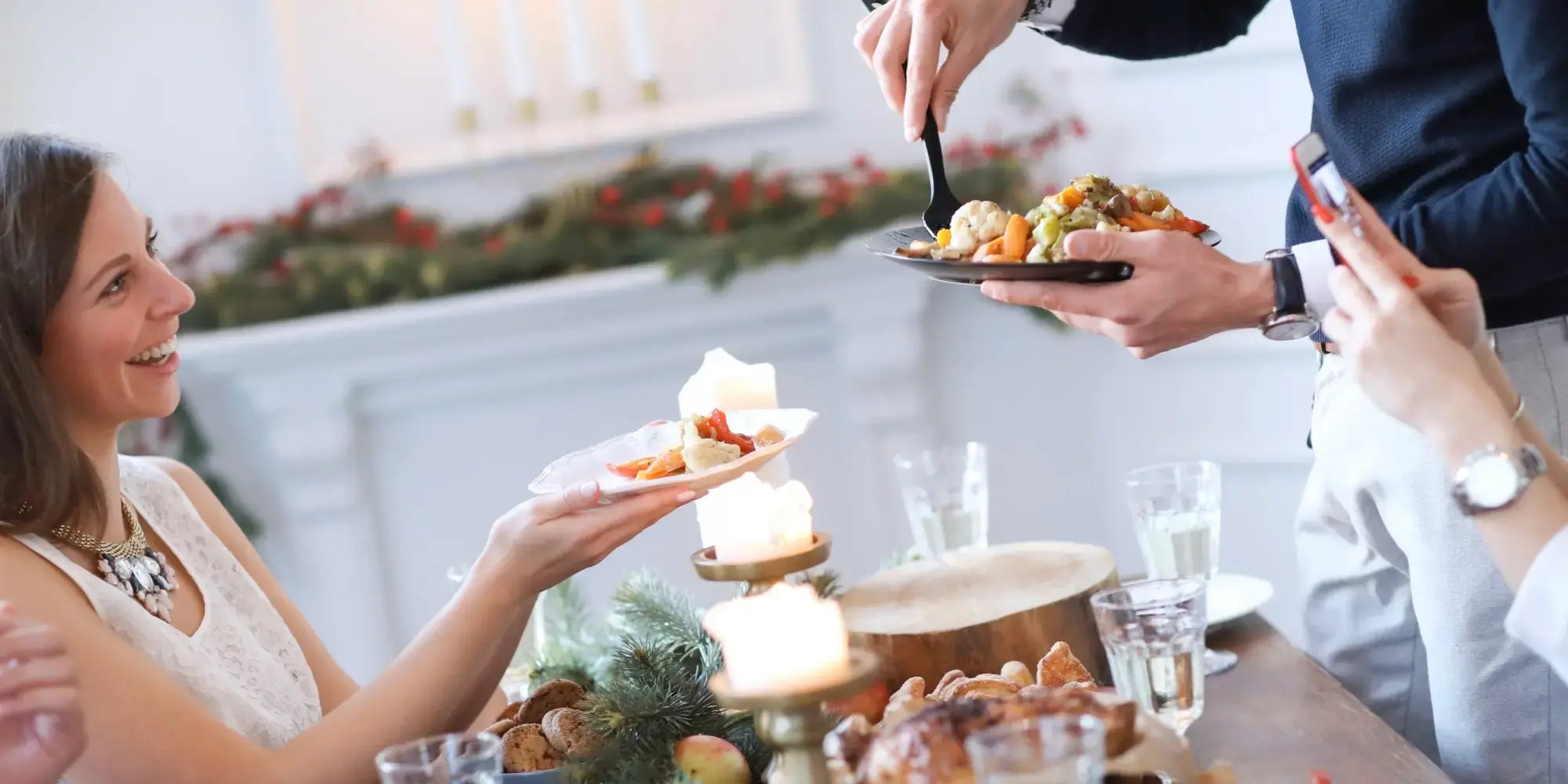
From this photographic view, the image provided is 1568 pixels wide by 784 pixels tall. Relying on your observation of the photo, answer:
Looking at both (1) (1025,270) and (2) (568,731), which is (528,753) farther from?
(1) (1025,270)

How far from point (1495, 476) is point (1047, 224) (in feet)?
1.54

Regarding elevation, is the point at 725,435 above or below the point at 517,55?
below

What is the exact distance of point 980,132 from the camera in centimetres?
347

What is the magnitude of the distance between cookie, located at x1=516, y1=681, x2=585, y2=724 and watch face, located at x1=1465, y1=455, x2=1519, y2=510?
0.75m

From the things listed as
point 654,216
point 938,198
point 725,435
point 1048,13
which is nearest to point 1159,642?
point 725,435

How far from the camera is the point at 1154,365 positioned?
3.40m

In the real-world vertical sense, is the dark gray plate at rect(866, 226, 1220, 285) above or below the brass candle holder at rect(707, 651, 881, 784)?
above

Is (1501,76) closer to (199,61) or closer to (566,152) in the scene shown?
(566,152)

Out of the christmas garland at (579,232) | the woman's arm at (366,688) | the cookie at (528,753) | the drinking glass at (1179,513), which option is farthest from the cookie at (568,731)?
the christmas garland at (579,232)

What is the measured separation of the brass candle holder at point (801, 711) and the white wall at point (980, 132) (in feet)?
8.16

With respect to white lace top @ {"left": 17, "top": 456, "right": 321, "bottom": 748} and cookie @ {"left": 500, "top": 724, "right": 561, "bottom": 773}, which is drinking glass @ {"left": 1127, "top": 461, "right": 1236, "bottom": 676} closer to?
cookie @ {"left": 500, "top": 724, "right": 561, "bottom": 773}

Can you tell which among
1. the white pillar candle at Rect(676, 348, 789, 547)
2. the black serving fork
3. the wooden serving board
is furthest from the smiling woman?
the black serving fork

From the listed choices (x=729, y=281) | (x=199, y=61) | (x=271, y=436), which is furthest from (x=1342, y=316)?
(x=199, y=61)

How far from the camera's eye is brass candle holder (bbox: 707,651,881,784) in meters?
0.82
